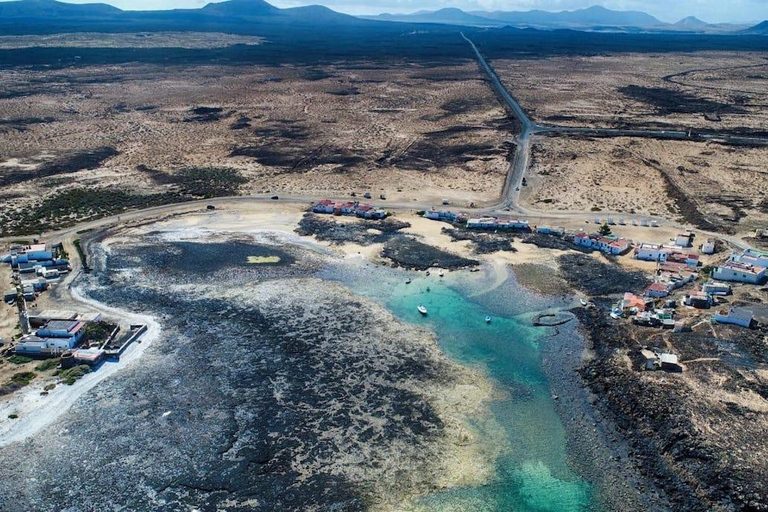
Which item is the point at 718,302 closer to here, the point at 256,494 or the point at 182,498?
the point at 256,494

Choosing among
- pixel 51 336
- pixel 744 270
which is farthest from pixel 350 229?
pixel 744 270

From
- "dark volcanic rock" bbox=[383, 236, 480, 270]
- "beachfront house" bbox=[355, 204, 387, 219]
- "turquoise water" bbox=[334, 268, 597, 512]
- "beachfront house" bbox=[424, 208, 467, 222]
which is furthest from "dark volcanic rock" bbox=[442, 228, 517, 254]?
"turquoise water" bbox=[334, 268, 597, 512]

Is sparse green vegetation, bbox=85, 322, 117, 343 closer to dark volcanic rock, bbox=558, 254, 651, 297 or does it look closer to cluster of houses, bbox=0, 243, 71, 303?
cluster of houses, bbox=0, 243, 71, 303

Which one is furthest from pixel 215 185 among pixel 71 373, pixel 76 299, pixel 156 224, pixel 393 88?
pixel 393 88

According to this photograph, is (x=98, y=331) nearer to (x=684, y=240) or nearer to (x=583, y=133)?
(x=684, y=240)

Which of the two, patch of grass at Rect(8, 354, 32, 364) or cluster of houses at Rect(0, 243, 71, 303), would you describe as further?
cluster of houses at Rect(0, 243, 71, 303)

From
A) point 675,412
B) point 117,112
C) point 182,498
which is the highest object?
point 117,112

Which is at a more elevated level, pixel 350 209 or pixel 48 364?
pixel 350 209
